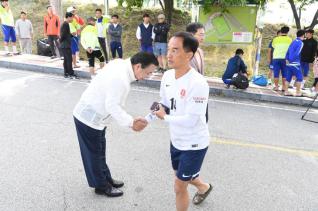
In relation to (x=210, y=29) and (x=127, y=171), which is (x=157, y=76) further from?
(x=127, y=171)

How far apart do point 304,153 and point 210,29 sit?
5629 millimetres

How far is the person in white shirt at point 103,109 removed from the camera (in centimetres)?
293

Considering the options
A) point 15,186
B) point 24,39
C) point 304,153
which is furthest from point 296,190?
point 24,39

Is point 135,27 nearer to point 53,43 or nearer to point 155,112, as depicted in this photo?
point 53,43

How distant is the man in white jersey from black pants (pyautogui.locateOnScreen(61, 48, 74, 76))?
6215 millimetres

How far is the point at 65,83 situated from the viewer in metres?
8.22

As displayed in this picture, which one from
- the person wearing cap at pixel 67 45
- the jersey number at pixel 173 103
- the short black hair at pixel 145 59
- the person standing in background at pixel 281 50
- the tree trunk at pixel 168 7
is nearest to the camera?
the jersey number at pixel 173 103

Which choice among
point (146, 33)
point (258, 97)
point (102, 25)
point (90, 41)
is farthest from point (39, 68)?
point (258, 97)

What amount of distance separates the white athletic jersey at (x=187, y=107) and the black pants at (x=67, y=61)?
623 centimetres

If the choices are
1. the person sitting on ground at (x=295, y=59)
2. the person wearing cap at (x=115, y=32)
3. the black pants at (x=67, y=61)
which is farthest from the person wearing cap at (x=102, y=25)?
the person sitting on ground at (x=295, y=59)

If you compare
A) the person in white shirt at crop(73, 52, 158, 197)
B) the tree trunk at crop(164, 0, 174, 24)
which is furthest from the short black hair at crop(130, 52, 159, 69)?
the tree trunk at crop(164, 0, 174, 24)

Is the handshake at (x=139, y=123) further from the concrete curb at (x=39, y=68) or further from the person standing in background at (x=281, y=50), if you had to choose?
the person standing in background at (x=281, y=50)

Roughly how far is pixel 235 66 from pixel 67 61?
437 cm

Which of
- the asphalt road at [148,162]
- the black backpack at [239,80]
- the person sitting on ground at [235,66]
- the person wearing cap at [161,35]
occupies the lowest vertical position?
the asphalt road at [148,162]
